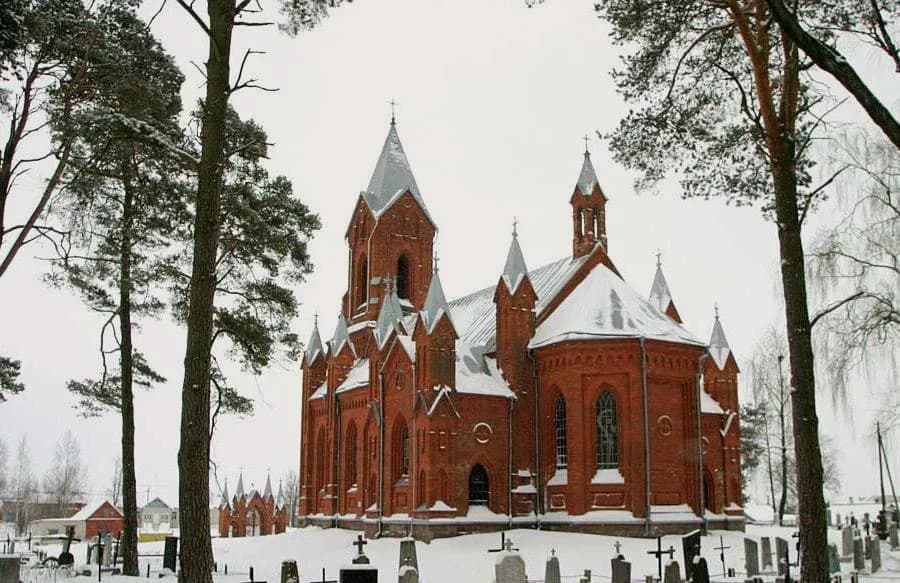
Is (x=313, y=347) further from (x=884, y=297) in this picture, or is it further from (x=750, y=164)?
(x=750, y=164)

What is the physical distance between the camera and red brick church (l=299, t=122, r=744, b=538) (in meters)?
31.2

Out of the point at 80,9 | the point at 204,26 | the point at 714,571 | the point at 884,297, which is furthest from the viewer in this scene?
the point at 714,571

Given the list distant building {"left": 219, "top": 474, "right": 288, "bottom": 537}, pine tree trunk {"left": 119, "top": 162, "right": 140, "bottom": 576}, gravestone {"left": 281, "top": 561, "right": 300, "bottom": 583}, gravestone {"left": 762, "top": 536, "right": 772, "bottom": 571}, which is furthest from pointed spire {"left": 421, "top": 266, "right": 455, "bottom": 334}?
distant building {"left": 219, "top": 474, "right": 288, "bottom": 537}

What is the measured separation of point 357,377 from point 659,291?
15623mm

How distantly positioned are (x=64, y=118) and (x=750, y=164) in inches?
499

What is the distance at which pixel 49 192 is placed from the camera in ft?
51.9

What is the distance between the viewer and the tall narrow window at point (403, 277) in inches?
1742

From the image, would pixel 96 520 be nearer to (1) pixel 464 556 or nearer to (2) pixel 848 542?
A: (1) pixel 464 556

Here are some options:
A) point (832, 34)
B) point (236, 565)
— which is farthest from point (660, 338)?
point (832, 34)

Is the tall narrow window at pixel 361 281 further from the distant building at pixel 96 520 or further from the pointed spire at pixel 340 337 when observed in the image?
the distant building at pixel 96 520

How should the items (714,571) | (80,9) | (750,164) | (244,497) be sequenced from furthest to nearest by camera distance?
(244,497), (714,571), (80,9), (750,164)

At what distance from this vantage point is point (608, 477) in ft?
102

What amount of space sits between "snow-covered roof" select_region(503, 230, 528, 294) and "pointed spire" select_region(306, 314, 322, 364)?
15076 mm

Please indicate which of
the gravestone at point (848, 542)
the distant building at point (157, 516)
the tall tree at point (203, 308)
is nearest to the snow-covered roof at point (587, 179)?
the gravestone at point (848, 542)
